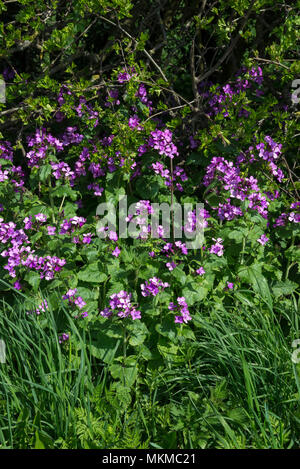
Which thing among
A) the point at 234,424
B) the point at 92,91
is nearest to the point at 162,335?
the point at 234,424

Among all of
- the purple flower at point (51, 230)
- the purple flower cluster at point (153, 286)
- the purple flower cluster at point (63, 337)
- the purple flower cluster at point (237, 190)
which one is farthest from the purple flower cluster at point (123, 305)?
the purple flower cluster at point (237, 190)

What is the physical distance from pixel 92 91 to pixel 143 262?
1288mm

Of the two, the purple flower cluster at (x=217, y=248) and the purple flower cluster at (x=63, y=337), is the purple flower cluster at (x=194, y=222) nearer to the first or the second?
the purple flower cluster at (x=217, y=248)

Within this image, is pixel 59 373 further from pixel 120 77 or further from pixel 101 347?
pixel 120 77

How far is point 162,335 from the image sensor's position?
2.66m

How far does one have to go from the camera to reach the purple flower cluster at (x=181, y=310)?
→ 8.27ft

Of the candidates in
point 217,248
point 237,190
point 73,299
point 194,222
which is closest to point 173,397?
point 73,299

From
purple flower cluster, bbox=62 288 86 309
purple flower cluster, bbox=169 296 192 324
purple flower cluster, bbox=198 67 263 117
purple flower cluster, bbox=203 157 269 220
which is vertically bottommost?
purple flower cluster, bbox=169 296 192 324

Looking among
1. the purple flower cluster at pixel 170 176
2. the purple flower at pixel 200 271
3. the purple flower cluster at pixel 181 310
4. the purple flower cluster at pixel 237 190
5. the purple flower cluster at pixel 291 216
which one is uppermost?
the purple flower cluster at pixel 170 176

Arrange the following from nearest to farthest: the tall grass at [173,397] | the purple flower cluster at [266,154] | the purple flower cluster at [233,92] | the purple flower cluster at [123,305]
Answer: the tall grass at [173,397]
the purple flower cluster at [123,305]
the purple flower cluster at [266,154]
the purple flower cluster at [233,92]

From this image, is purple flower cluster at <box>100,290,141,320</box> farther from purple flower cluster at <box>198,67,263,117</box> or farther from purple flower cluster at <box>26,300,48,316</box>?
purple flower cluster at <box>198,67,263,117</box>

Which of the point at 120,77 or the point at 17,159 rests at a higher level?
the point at 120,77

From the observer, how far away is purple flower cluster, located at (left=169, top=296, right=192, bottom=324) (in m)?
2.52

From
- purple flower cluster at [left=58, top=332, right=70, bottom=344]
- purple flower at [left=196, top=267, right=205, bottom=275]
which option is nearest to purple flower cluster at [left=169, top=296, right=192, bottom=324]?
purple flower at [left=196, top=267, right=205, bottom=275]
